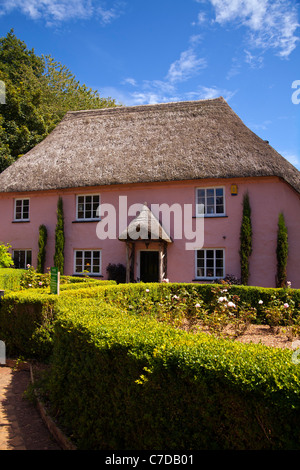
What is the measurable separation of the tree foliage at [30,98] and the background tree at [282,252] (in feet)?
59.7

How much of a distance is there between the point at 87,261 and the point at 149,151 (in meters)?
5.77

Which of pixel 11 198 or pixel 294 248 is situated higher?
pixel 11 198

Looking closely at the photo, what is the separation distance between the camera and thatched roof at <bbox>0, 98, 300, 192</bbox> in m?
15.5

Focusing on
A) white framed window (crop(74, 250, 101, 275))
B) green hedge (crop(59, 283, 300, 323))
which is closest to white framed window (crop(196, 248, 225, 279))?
green hedge (crop(59, 283, 300, 323))

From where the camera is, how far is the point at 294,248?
15.1 metres

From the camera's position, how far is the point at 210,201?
15.9 m

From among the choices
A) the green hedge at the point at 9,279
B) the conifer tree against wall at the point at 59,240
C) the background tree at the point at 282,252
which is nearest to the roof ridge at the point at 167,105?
the conifer tree against wall at the point at 59,240

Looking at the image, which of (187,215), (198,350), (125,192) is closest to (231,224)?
(187,215)

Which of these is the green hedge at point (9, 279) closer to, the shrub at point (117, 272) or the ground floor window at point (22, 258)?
the shrub at point (117, 272)

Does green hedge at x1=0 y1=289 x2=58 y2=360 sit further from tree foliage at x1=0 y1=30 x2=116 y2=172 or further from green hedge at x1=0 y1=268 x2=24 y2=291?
tree foliage at x1=0 y1=30 x2=116 y2=172

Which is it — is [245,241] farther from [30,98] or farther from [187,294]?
[30,98]

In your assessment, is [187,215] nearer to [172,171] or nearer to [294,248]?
[172,171]

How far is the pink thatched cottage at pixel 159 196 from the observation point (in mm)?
15125
